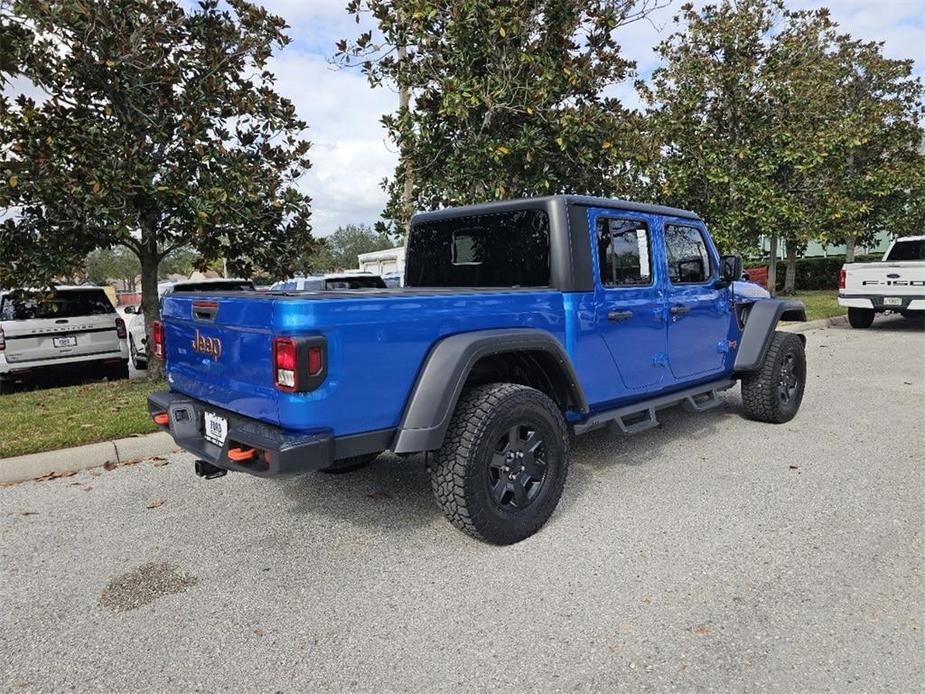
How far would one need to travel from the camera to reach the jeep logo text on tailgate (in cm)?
313

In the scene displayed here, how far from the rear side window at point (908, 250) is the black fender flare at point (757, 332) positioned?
10.2 metres

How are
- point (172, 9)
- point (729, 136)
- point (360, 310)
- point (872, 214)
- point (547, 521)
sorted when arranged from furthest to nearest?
1. point (872, 214)
2. point (729, 136)
3. point (172, 9)
4. point (547, 521)
5. point (360, 310)

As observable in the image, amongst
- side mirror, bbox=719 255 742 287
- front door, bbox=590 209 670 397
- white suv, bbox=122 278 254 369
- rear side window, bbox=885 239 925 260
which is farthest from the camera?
rear side window, bbox=885 239 925 260

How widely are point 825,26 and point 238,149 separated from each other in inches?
556

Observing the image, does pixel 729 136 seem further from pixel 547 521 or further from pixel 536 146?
pixel 547 521

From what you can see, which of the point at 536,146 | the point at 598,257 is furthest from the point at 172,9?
the point at 598,257

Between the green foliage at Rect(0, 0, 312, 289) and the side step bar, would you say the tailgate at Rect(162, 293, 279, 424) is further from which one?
the green foliage at Rect(0, 0, 312, 289)

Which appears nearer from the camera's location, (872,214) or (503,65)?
(503,65)

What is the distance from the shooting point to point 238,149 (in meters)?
7.52

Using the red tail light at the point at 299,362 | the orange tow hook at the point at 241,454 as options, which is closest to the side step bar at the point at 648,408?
the red tail light at the point at 299,362

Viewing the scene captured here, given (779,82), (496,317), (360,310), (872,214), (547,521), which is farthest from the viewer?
(872,214)

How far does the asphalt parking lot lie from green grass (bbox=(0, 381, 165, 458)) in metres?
0.59

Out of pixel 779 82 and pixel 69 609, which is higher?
pixel 779 82

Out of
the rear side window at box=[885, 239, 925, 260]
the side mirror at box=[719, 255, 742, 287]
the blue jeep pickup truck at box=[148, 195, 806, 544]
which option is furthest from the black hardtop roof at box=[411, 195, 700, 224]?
the rear side window at box=[885, 239, 925, 260]
